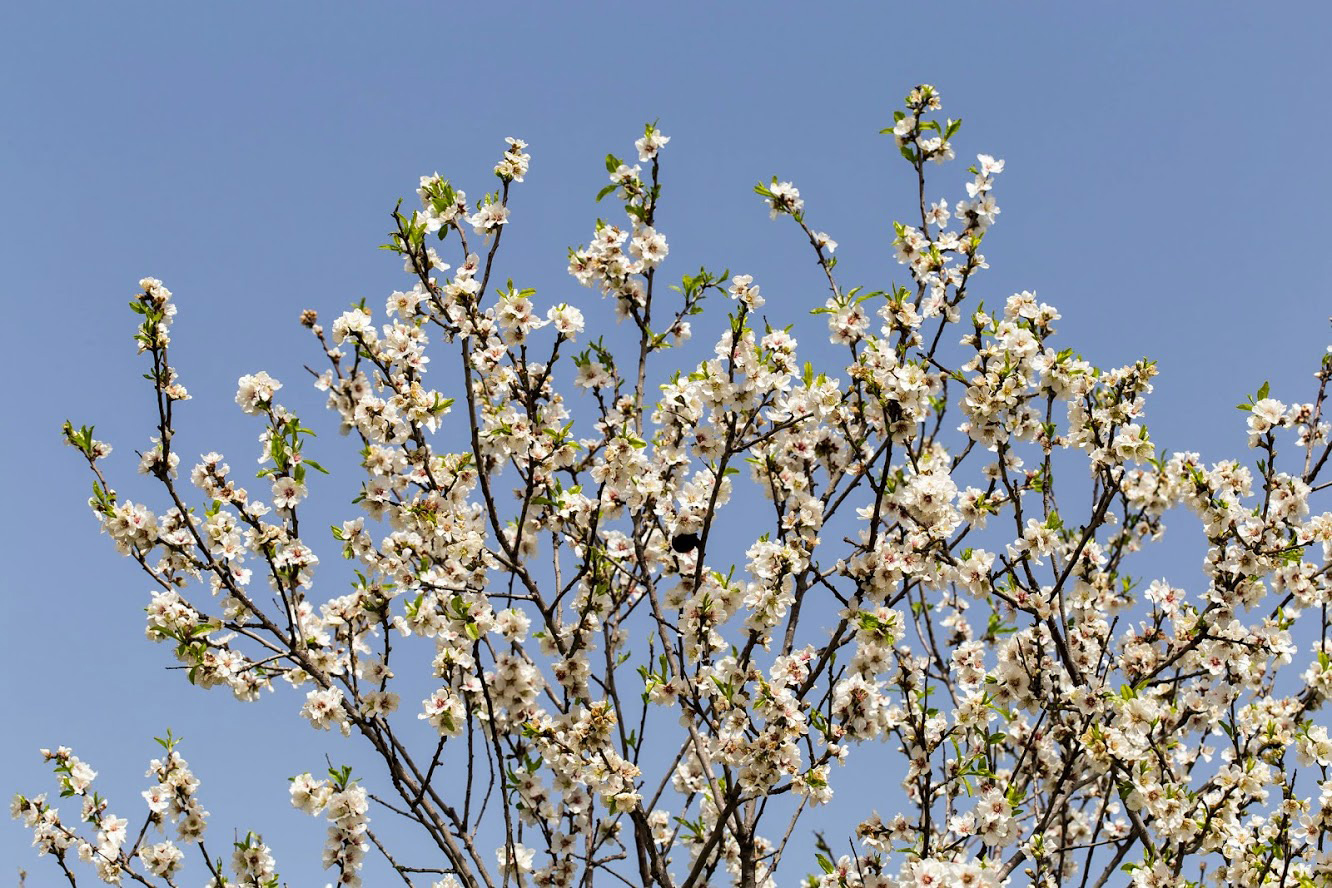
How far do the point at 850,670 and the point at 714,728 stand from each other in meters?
0.66

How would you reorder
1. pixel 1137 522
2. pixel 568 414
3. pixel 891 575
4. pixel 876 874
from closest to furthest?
pixel 891 575 → pixel 876 874 → pixel 568 414 → pixel 1137 522

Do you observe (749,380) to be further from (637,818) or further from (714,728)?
(637,818)

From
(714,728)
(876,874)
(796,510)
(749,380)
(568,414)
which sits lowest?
(876,874)

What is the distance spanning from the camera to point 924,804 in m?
4.77

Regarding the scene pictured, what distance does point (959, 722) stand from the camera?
17.6 feet

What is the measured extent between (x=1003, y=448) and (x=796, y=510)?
1.03 m

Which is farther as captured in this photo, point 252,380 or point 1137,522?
point 1137,522

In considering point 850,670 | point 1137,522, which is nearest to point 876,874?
point 850,670

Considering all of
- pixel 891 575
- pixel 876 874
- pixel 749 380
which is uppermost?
pixel 749 380

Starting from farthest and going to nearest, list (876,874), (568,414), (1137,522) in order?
1. (1137,522)
2. (568,414)
3. (876,874)

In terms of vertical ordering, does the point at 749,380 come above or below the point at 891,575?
above

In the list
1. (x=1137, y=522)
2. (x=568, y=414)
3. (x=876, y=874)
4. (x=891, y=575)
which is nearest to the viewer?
(x=891, y=575)

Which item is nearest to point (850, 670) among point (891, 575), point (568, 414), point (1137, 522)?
point (891, 575)

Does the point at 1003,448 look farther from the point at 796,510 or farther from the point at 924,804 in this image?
the point at 924,804
